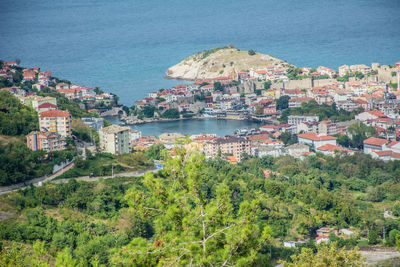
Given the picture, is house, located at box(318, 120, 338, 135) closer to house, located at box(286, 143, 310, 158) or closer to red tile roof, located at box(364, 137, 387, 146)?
red tile roof, located at box(364, 137, 387, 146)

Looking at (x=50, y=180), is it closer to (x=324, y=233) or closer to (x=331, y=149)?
(x=324, y=233)

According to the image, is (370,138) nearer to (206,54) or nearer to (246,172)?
(246,172)

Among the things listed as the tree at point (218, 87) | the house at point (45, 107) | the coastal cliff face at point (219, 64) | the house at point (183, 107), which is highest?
the coastal cliff face at point (219, 64)

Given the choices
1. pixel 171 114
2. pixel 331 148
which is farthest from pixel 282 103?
pixel 331 148

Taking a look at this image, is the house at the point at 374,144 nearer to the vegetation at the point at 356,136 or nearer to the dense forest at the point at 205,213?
the vegetation at the point at 356,136

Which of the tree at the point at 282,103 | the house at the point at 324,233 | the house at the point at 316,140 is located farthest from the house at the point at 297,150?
the tree at the point at 282,103

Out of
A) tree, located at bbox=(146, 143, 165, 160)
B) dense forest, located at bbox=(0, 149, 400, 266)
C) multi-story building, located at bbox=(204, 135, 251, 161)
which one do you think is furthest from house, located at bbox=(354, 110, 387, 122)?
tree, located at bbox=(146, 143, 165, 160)
